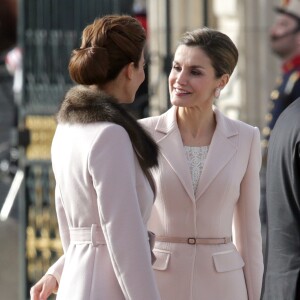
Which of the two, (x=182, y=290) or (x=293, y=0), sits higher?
(x=293, y=0)

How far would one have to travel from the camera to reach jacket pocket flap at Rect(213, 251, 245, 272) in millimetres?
4285

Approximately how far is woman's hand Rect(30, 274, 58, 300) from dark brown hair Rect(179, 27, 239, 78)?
1.00m

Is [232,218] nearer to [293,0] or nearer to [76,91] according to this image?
[76,91]

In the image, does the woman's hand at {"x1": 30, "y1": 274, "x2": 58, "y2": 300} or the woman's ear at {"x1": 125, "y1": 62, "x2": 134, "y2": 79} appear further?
the woman's hand at {"x1": 30, "y1": 274, "x2": 58, "y2": 300}

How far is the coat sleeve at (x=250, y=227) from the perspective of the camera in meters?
4.32

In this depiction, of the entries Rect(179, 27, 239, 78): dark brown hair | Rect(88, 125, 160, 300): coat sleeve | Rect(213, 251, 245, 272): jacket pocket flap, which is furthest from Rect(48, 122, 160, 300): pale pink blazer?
Rect(179, 27, 239, 78): dark brown hair

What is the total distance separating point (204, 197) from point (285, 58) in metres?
4.41

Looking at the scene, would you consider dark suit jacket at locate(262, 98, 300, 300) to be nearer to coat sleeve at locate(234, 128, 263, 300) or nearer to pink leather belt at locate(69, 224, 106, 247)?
pink leather belt at locate(69, 224, 106, 247)

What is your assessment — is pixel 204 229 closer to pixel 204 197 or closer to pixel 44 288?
pixel 204 197

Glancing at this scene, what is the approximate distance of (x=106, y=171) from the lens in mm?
3531

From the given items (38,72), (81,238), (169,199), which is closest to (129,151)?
(81,238)

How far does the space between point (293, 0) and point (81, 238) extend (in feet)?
16.7

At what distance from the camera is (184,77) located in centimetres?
440

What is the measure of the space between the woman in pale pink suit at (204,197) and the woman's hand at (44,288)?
1.53ft
